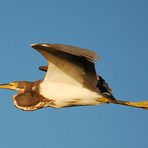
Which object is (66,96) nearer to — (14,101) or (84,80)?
(84,80)

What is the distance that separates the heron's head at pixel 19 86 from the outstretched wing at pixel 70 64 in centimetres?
75

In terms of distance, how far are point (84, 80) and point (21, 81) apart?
6.79 ft

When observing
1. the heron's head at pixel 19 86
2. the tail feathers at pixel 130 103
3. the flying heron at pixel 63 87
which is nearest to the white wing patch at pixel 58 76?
the flying heron at pixel 63 87

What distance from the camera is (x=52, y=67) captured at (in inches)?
533

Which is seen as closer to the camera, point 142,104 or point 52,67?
point 52,67

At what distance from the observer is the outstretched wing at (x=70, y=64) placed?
39.1 ft

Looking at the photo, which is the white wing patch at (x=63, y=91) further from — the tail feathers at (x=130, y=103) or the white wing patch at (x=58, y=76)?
the tail feathers at (x=130, y=103)

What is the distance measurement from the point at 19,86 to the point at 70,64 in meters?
2.13

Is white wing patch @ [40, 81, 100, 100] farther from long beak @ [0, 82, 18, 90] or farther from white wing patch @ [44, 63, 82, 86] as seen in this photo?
long beak @ [0, 82, 18, 90]

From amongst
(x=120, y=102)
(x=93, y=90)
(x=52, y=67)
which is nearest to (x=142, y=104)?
(x=120, y=102)

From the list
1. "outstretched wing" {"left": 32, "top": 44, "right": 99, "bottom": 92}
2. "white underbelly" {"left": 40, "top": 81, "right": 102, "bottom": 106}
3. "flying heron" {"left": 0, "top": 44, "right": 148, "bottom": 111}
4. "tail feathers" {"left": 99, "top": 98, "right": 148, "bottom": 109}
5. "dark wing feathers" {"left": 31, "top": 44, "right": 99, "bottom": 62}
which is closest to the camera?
"dark wing feathers" {"left": 31, "top": 44, "right": 99, "bottom": 62}

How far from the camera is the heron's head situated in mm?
14523

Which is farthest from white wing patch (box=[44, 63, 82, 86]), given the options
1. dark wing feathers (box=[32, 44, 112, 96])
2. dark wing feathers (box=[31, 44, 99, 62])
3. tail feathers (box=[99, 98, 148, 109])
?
dark wing feathers (box=[31, 44, 99, 62])

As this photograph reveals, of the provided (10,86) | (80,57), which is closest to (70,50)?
(80,57)
